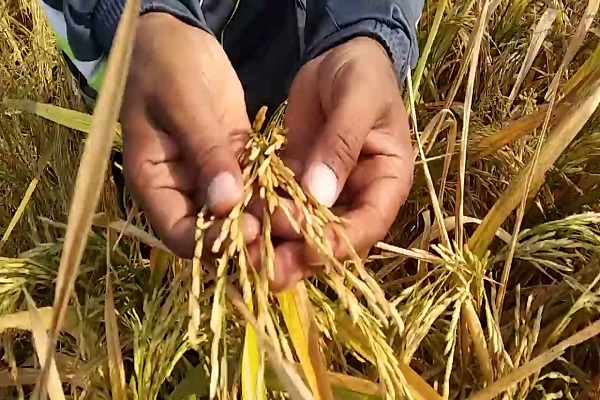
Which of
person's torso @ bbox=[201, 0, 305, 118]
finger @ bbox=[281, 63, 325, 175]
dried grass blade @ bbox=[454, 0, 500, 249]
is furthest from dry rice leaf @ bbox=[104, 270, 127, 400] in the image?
person's torso @ bbox=[201, 0, 305, 118]

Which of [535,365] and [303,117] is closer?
[535,365]

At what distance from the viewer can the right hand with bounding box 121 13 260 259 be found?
62 centimetres

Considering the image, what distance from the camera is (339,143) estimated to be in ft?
2.08

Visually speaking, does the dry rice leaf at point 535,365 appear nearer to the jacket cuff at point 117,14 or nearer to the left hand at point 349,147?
the left hand at point 349,147

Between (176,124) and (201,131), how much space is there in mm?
30

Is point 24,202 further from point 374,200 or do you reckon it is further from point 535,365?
point 535,365

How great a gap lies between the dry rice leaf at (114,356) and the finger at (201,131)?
13cm

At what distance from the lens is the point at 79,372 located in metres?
0.68

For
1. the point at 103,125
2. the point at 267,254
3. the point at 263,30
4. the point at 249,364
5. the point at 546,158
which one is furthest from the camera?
the point at 263,30

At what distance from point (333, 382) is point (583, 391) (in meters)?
0.29

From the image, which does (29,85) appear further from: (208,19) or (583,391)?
(583,391)

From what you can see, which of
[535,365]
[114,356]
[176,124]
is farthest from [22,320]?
[535,365]

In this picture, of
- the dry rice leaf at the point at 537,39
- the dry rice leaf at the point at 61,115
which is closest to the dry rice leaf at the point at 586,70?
the dry rice leaf at the point at 537,39

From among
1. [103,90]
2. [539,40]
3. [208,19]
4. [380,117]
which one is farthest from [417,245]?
[103,90]
